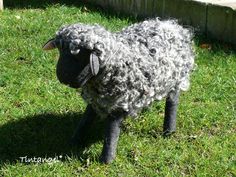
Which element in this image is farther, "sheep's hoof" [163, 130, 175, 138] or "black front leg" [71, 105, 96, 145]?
"sheep's hoof" [163, 130, 175, 138]

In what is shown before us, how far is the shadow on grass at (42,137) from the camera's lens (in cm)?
402

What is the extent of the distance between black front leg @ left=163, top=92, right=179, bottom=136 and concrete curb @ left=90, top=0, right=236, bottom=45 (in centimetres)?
236

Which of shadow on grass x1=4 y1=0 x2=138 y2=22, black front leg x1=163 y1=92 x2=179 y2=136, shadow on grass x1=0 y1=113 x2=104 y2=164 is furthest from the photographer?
shadow on grass x1=4 y1=0 x2=138 y2=22

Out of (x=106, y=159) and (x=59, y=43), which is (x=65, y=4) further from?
(x=59, y=43)

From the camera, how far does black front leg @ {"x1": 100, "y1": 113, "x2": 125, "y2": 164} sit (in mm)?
3807

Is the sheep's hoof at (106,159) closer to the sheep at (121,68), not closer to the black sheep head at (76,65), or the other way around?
the sheep at (121,68)

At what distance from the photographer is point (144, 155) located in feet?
13.3

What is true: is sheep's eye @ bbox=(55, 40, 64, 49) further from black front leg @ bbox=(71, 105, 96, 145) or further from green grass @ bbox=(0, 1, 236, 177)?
green grass @ bbox=(0, 1, 236, 177)

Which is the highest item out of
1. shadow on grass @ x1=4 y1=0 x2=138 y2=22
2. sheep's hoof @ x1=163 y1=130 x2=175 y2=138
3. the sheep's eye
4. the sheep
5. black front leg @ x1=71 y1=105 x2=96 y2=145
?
the sheep's eye

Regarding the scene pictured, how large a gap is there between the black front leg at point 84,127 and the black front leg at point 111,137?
28 cm

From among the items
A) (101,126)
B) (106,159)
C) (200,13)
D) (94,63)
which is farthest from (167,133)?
(200,13)

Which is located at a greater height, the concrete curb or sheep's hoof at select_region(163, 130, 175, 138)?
the concrete curb

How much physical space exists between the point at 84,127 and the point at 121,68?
0.76m

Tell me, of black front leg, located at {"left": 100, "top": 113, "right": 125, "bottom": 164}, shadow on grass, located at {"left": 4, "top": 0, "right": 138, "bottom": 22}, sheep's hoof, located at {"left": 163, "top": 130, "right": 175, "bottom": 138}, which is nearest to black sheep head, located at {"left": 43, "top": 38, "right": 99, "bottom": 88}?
black front leg, located at {"left": 100, "top": 113, "right": 125, "bottom": 164}
